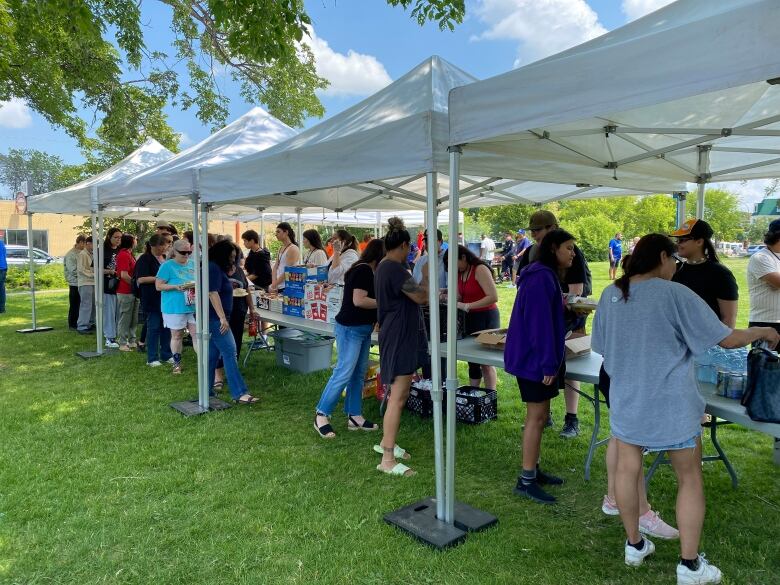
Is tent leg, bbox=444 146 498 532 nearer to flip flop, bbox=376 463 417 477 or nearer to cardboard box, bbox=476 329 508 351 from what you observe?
flip flop, bbox=376 463 417 477

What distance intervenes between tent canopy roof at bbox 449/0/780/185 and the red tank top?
1.00m

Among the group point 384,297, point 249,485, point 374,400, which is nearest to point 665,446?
point 384,297

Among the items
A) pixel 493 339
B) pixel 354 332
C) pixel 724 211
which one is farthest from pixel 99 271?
pixel 724 211

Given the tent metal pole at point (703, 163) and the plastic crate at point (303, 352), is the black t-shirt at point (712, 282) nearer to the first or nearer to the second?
the tent metal pole at point (703, 163)

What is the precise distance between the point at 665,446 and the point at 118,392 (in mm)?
5240

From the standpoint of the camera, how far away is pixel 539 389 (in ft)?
9.79

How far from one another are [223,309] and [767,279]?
172 inches

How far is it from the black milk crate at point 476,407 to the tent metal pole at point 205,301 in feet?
7.62

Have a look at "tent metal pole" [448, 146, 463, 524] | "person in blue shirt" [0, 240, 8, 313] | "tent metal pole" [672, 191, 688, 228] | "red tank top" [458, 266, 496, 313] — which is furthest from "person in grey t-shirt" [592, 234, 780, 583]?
"person in blue shirt" [0, 240, 8, 313]

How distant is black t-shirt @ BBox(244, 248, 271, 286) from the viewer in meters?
7.84

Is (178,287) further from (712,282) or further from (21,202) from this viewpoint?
(21,202)

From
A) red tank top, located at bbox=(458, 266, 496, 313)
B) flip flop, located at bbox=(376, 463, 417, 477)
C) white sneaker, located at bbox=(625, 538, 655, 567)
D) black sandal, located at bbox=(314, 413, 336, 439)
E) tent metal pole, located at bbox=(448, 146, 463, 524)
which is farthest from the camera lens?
red tank top, located at bbox=(458, 266, 496, 313)

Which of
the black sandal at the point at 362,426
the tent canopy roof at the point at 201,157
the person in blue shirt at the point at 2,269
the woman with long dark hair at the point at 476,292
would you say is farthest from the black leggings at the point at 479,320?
the person in blue shirt at the point at 2,269

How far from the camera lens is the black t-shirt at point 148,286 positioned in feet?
21.9
